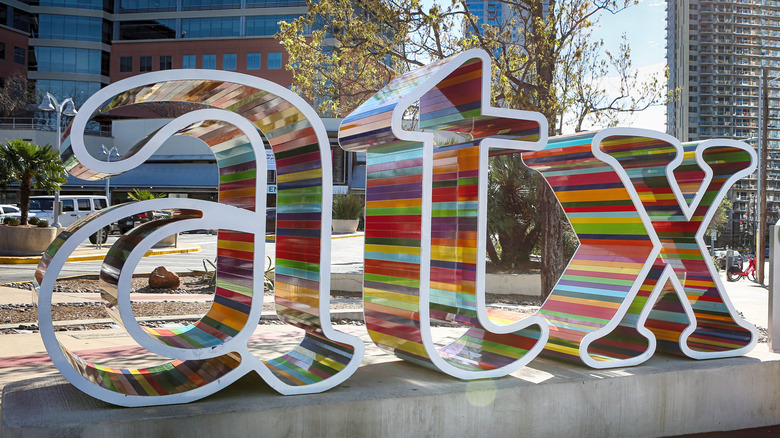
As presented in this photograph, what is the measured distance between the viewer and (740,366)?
16.4 feet

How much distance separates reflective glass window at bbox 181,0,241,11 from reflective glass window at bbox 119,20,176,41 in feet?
7.46

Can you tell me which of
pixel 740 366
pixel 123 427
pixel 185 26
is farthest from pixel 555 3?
pixel 185 26

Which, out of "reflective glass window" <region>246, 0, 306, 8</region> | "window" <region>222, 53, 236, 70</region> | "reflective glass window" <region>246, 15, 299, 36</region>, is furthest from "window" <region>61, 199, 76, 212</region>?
"reflective glass window" <region>246, 0, 306, 8</region>

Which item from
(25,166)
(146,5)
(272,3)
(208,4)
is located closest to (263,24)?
(272,3)

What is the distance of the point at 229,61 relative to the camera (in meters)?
65.7

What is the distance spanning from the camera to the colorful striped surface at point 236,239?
11.6ft

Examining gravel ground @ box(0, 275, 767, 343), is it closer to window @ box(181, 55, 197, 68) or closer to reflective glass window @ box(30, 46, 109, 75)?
window @ box(181, 55, 197, 68)

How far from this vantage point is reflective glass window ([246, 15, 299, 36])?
212 feet

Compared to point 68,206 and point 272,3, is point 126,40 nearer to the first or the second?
point 272,3

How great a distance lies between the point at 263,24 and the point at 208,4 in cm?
664

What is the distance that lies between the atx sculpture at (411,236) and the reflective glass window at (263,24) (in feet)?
Answer: 206

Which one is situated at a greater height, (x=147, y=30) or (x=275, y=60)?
(x=147, y=30)

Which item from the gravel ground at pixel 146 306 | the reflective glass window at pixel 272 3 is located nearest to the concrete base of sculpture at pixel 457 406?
the gravel ground at pixel 146 306

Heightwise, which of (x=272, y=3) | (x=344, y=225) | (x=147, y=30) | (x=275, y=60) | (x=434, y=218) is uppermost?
(x=272, y=3)
